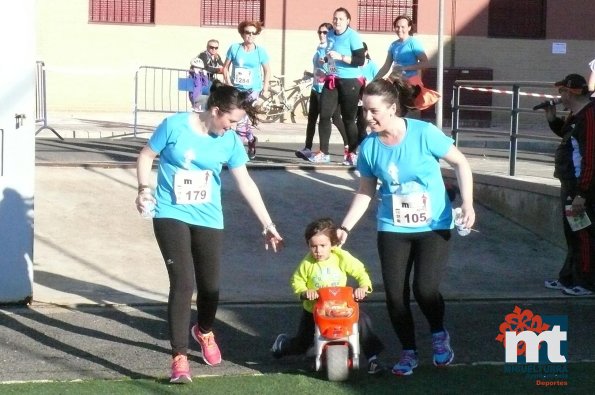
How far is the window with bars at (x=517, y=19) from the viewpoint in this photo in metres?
27.3

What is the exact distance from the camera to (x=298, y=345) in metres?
7.80

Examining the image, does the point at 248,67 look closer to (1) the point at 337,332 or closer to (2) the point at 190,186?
(2) the point at 190,186

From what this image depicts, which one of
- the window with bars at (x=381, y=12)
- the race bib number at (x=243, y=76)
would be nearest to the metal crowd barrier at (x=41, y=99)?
the race bib number at (x=243, y=76)

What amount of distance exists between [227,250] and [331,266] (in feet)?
12.2

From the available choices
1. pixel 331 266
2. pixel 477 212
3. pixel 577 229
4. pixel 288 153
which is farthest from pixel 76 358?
pixel 288 153

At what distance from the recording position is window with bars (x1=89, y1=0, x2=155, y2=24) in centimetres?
2569

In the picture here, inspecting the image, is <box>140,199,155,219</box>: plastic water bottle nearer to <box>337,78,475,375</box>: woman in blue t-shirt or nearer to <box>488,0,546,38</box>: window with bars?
<box>337,78,475,375</box>: woman in blue t-shirt

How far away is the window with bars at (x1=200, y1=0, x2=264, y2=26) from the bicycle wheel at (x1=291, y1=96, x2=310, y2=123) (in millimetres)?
1952

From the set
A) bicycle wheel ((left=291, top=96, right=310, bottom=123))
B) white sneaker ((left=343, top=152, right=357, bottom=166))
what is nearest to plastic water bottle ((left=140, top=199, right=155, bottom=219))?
white sneaker ((left=343, top=152, right=357, bottom=166))

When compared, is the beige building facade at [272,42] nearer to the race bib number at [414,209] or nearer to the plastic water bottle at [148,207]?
the plastic water bottle at [148,207]

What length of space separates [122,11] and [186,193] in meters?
19.1

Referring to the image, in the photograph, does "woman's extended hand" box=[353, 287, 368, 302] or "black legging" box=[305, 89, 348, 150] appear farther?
"black legging" box=[305, 89, 348, 150]

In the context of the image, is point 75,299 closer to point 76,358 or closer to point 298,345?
point 76,358

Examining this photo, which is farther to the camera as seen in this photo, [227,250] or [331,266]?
[227,250]
